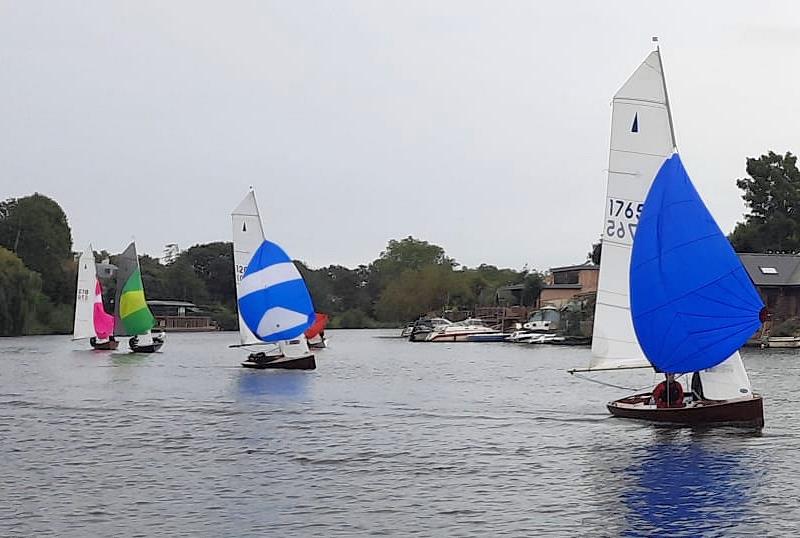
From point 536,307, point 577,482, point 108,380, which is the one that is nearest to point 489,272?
point 536,307

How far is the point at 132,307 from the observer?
60.7m

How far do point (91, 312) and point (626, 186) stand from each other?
50.4 meters

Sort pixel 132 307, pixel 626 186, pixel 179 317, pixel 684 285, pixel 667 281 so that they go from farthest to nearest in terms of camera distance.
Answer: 1. pixel 179 317
2. pixel 132 307
3. pixel 626 186
4. pixel 667 281
5. pixel 684 285

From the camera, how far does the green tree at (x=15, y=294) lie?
8888 centimetres

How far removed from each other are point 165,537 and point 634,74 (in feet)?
49.1

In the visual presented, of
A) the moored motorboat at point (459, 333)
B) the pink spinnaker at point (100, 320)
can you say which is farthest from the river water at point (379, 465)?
the moored motorboat at point (459, 333)

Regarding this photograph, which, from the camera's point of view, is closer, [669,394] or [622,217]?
[669,394]

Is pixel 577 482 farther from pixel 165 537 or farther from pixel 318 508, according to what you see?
pixel 165 537

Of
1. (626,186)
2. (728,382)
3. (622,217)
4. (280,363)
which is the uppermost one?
(626,186)

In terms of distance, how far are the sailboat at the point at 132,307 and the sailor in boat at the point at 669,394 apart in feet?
136

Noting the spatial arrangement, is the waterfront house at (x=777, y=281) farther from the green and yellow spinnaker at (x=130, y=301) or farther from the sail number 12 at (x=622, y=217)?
the sail number 12 at (x=622, y=217)

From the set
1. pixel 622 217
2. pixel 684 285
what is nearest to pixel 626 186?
pixel 622 217

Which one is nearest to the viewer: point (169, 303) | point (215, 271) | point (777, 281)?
point (777, 281)

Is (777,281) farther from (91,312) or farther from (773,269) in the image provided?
(91,312)
